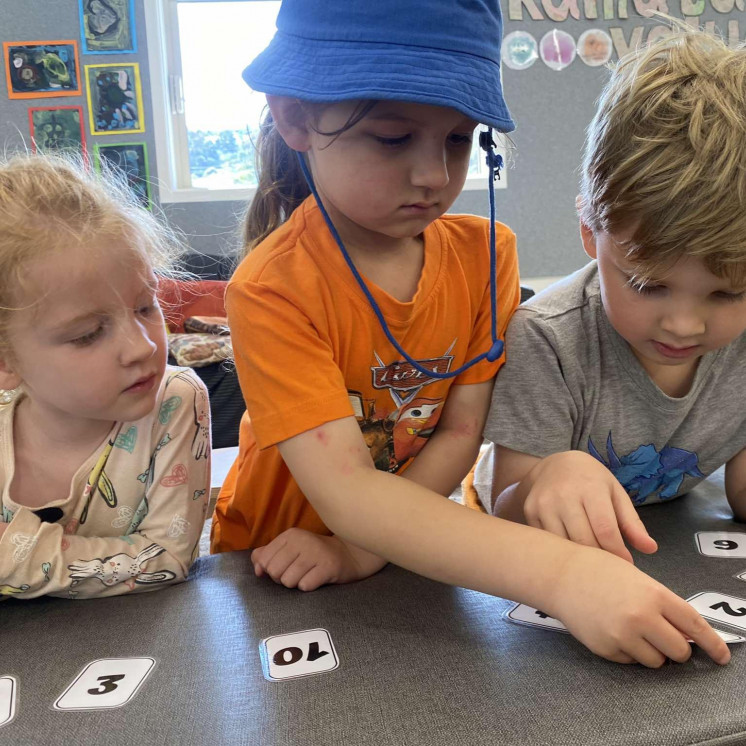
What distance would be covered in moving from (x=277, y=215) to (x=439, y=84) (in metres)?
0.33

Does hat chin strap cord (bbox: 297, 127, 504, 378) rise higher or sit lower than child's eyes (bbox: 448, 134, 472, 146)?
lower

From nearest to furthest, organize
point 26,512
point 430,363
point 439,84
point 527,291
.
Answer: point 439,84 < point 26,512 < point 430,363 < point 527,291

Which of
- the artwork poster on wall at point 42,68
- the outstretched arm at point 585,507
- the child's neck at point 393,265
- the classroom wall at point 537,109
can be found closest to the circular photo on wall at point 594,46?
the classroom wall at point 537,109

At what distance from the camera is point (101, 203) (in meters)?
0.83

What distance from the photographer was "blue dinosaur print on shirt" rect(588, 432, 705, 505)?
37.9 inches

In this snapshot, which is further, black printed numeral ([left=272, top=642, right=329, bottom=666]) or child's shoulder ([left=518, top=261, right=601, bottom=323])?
child's shoulder ([left=518, top=261, right=601, bottom=323])

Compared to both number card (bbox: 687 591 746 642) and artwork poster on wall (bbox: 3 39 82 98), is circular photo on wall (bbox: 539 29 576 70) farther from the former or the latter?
number card (bbox: 687 591 746 642)

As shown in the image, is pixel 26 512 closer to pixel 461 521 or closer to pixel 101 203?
pixel 101 203

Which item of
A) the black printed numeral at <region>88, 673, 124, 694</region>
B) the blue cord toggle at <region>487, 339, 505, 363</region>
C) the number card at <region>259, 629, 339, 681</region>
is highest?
the blue cord toggle at <region>487, 339, 505, 363</region>

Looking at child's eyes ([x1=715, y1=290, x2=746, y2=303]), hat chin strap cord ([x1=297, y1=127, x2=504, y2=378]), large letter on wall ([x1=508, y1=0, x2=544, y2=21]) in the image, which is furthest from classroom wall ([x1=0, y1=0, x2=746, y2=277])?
child's eyes ([x1=715, y1=290, x2=746, y2=303])

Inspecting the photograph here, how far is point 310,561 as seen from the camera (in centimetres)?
83

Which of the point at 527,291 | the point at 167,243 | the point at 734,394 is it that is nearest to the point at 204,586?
the point at 167,243

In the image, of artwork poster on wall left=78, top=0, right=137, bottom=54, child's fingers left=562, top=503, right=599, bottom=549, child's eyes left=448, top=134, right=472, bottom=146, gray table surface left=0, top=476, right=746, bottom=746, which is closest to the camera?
gray table surface left=0, top=476, right=746, bottom=746

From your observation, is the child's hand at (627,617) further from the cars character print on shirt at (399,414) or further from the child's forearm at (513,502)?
the cars character print on shirt at (399,414)
